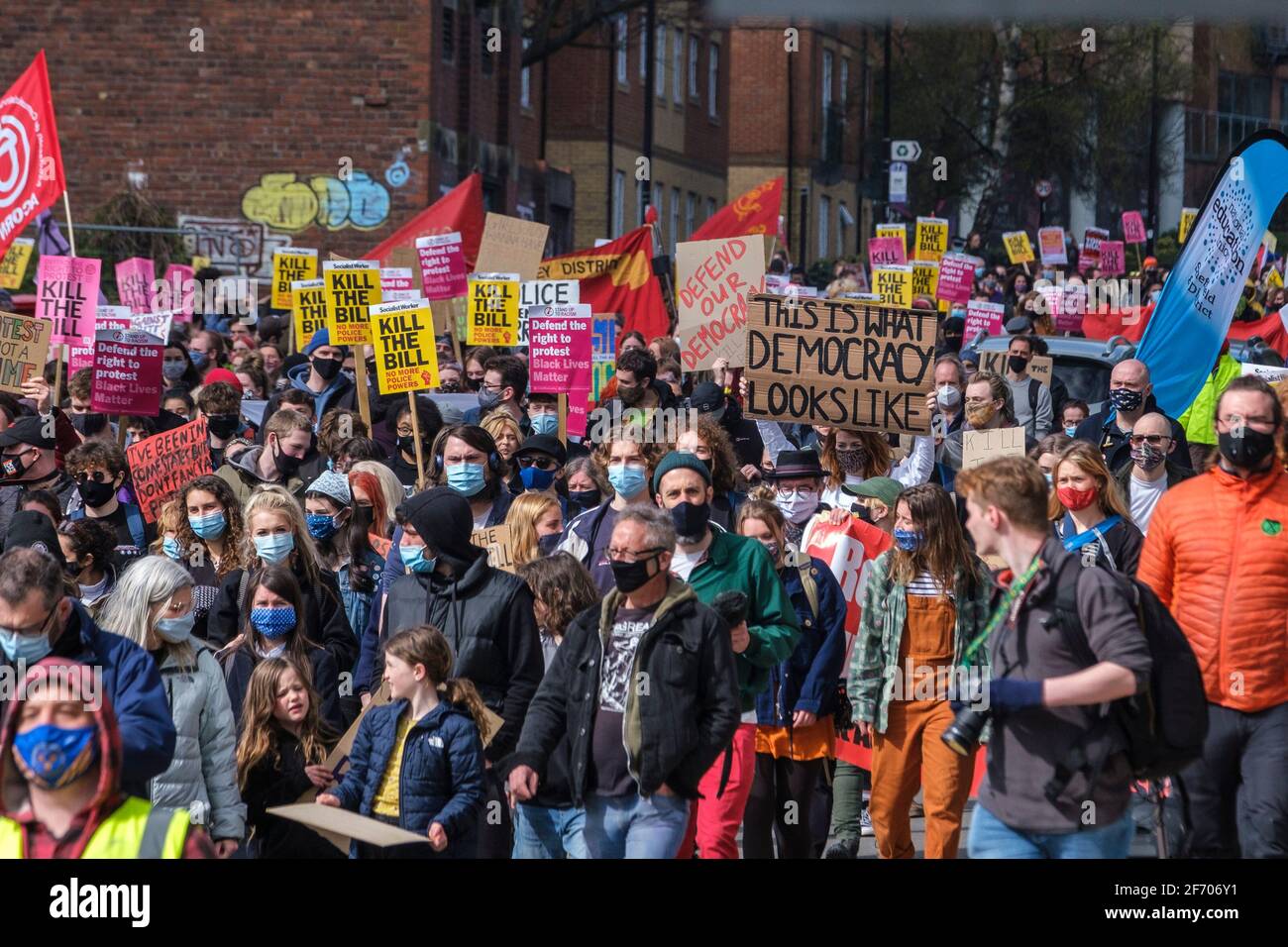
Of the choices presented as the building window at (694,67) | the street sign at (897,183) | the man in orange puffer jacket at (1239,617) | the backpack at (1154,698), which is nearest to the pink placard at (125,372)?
the man in orange puffer jacket at (1239,617)

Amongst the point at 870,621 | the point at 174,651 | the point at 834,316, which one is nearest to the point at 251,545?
the point at 174,651

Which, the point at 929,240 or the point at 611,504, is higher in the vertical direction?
the point at 929,240

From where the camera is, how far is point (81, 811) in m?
4.79

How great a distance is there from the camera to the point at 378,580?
9.17m

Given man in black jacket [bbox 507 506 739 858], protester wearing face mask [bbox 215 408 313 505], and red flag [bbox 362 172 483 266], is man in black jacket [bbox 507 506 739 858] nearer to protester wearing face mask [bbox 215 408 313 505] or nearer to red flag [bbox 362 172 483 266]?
protester wearing face mask [bbox 215 408 313 505]

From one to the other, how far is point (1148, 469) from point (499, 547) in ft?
10.0

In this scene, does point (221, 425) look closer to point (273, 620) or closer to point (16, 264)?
point (273, 620)

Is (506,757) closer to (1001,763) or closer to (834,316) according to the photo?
(1001,763)

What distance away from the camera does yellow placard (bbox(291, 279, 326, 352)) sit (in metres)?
16.3

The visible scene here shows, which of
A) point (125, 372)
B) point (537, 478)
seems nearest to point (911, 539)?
point (537, 478)

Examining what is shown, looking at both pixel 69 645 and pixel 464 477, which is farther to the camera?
pixel 464 477

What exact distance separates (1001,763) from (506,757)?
2053 mm

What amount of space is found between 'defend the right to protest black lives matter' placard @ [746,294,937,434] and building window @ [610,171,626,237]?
128 ft

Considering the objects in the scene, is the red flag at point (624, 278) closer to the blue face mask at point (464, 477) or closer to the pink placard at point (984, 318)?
the pink placard at point (984, 318)
